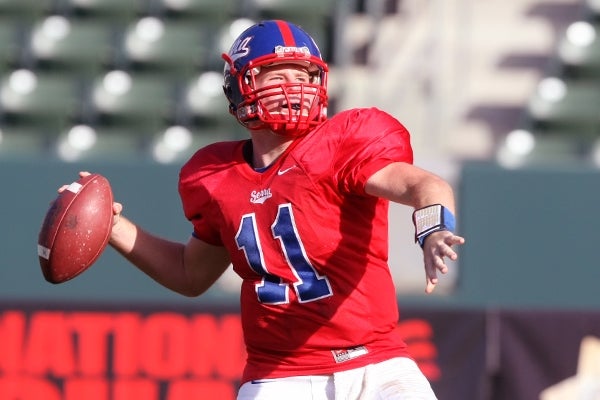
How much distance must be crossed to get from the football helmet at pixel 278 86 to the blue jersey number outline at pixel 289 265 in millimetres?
287

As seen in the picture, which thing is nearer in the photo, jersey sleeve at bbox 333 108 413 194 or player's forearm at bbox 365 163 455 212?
player's forearm at bbox 365 163 455 212

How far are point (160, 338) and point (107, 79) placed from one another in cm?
322

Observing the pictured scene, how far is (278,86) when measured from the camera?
4.07 m

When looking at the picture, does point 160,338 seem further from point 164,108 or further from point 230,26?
point 230,26

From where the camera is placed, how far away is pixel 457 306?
295 inches

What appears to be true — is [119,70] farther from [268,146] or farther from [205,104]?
[268,146]

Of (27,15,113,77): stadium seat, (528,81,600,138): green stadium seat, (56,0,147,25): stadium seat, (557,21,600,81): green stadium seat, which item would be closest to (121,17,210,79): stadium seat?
(27,15,113,77): stadium seat

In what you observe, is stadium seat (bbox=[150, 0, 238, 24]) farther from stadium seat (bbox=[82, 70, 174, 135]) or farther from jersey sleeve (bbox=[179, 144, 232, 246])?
jersey sleeve (bbox=[179, 144, 232, 246])

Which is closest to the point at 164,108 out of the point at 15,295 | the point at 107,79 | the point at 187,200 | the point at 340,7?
the point at 107,79

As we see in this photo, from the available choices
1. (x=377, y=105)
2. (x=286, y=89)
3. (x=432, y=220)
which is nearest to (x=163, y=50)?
(x=377, y=105)

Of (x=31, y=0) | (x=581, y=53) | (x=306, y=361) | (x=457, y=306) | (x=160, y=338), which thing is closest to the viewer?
(x=306, y=361)

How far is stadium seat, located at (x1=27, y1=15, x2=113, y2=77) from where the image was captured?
32.4 feet

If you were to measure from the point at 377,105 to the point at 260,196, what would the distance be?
5.41 metres

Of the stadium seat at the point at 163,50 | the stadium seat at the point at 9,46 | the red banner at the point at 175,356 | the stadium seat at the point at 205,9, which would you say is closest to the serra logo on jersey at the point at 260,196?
the red banner at the point at 175,356
